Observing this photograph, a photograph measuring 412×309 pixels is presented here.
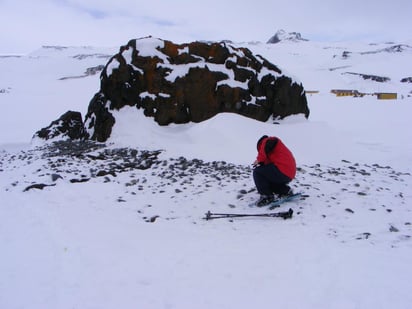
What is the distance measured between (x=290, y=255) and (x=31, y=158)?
364 inches

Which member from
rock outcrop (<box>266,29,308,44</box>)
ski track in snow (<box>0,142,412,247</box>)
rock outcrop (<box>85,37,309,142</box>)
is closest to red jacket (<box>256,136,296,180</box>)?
ski track in snow (<box>0,142,412,247</box>)

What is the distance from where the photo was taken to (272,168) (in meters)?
6.30

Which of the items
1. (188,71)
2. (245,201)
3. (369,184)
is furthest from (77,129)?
(369,184)

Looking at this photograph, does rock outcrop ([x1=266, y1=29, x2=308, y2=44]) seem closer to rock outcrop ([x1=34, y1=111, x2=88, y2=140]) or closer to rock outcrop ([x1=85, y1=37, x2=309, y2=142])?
rock outcrop ([x1=85, y1=37, x2=309, y2=142])

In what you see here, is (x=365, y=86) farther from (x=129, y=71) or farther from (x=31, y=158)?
(x=31, y=158)

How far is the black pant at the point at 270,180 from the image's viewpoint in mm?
6297

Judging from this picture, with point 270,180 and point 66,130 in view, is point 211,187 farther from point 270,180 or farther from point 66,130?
point 66,130

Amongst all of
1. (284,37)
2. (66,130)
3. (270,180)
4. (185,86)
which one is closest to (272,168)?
(270,180)

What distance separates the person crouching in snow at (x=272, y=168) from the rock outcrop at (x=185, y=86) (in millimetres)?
6129

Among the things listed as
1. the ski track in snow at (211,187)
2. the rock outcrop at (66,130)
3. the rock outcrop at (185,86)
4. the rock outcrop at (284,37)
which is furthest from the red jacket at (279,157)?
the rock outcrop at (284,37)

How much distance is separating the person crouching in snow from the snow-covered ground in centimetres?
47

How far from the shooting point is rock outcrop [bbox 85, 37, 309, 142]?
40.0 feet

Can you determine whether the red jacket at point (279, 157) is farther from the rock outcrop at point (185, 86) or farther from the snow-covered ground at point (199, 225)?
the rock outcrop at point (185, 86)

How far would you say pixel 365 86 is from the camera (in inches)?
2127
